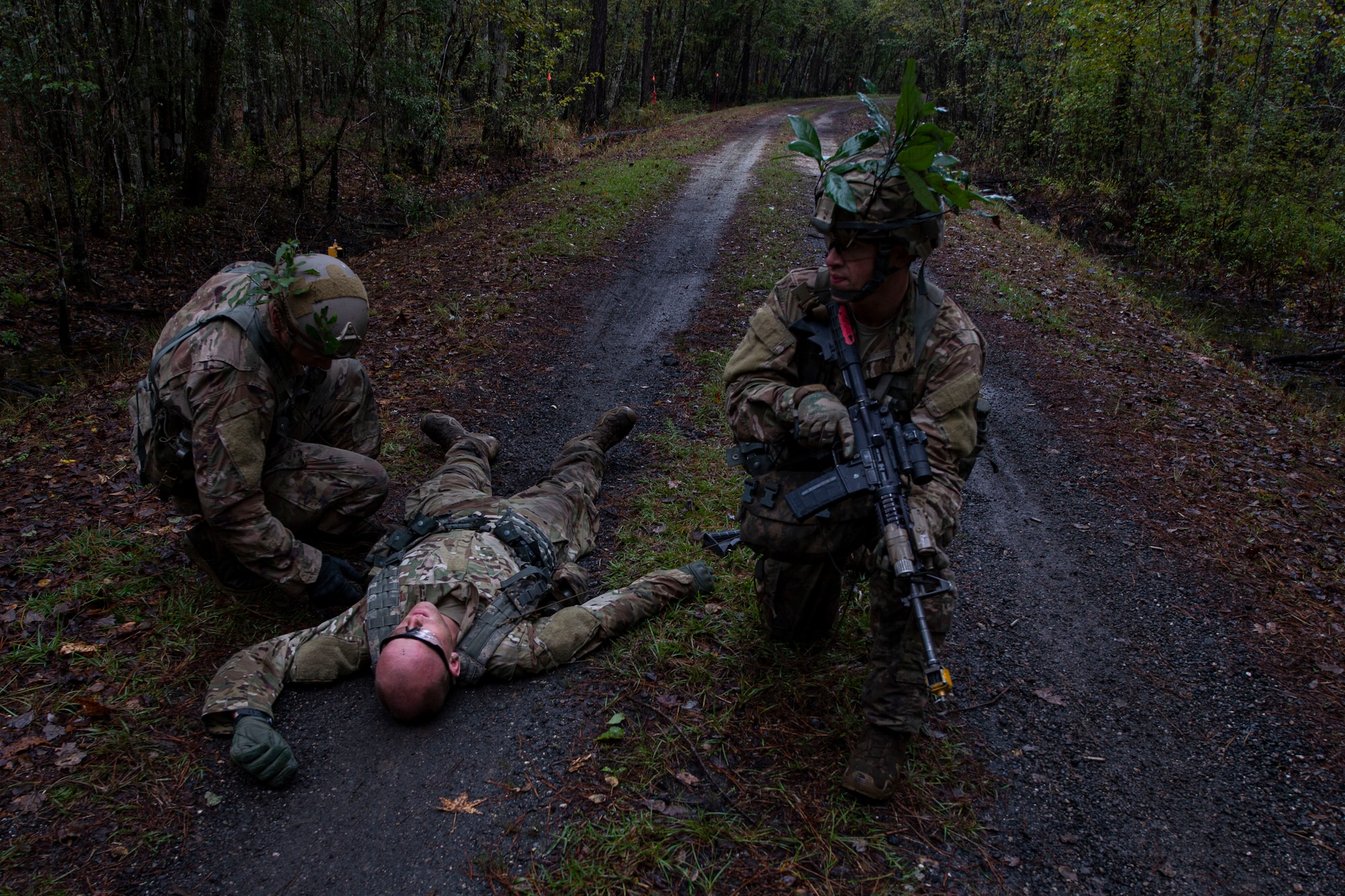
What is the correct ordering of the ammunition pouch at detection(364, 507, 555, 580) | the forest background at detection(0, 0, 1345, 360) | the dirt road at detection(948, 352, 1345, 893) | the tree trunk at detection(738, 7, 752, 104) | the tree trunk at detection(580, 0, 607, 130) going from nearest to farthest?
1. the dirt road at detection(948, 352, 1345, 893)
2. the ammunition pouch at detection(364, 507, 555, 580)
3. the forest background at detection(0, 0, 1345, 360)
4. the tree trunk at detection(580, 0, 607, 130)
5. the tree trunk at detection(738, 7, 752, 104)

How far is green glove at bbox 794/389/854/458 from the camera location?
318 cm

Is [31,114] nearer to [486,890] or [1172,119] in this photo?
[486,890]

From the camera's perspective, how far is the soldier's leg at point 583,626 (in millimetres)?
3771

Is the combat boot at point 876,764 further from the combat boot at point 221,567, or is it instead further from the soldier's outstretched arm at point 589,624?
the combat boot at point 221,567

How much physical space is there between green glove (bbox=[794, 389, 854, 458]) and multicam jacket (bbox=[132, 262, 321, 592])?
2.68 m

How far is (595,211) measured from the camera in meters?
13.3

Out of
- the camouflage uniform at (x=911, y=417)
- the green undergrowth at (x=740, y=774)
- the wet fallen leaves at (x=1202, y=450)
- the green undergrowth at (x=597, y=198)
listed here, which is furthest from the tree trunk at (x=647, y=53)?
the camouflage uniform at (x=911, y=417)

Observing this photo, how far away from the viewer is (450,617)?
151 inches

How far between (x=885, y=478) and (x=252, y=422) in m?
3.14

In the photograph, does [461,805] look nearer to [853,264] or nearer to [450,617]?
[450,617]

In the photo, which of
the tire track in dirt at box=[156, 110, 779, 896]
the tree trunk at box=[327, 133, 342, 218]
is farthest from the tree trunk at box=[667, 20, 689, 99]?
the tire track in dirt at box=[156, 110, 779, 896]

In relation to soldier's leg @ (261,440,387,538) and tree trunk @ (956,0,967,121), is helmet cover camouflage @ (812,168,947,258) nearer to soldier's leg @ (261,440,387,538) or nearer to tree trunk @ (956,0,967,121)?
soldier's leg @ (261,440,387,538)

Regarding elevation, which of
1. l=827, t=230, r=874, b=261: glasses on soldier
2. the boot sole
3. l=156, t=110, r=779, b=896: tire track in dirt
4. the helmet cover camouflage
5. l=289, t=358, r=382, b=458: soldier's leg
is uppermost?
the helmet cover camouflage

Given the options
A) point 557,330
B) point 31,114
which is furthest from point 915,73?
point 31,114
